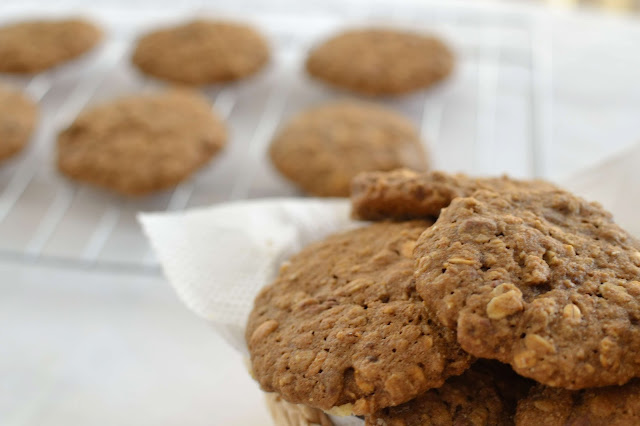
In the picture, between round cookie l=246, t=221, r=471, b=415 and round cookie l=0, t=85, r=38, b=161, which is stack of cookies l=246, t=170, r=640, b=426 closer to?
round cookie l=246, t=221, r=471, b=415

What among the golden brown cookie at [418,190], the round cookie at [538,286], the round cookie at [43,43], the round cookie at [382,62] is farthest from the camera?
the round cookie at [43,43]

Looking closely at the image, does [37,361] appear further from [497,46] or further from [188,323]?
[497,46]

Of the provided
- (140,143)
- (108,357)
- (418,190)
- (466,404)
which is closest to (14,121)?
(140,143)

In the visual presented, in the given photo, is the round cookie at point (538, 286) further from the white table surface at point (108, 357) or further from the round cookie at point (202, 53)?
the round cookie at point (202, 53)

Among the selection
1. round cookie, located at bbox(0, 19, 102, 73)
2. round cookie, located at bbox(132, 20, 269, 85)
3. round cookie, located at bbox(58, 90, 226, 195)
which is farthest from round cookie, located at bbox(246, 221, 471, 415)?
round cookie, located at bbox(0, 19, 102, 73)

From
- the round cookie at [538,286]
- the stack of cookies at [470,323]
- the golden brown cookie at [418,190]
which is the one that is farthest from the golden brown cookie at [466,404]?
the golden brown cookie at [418,190]
